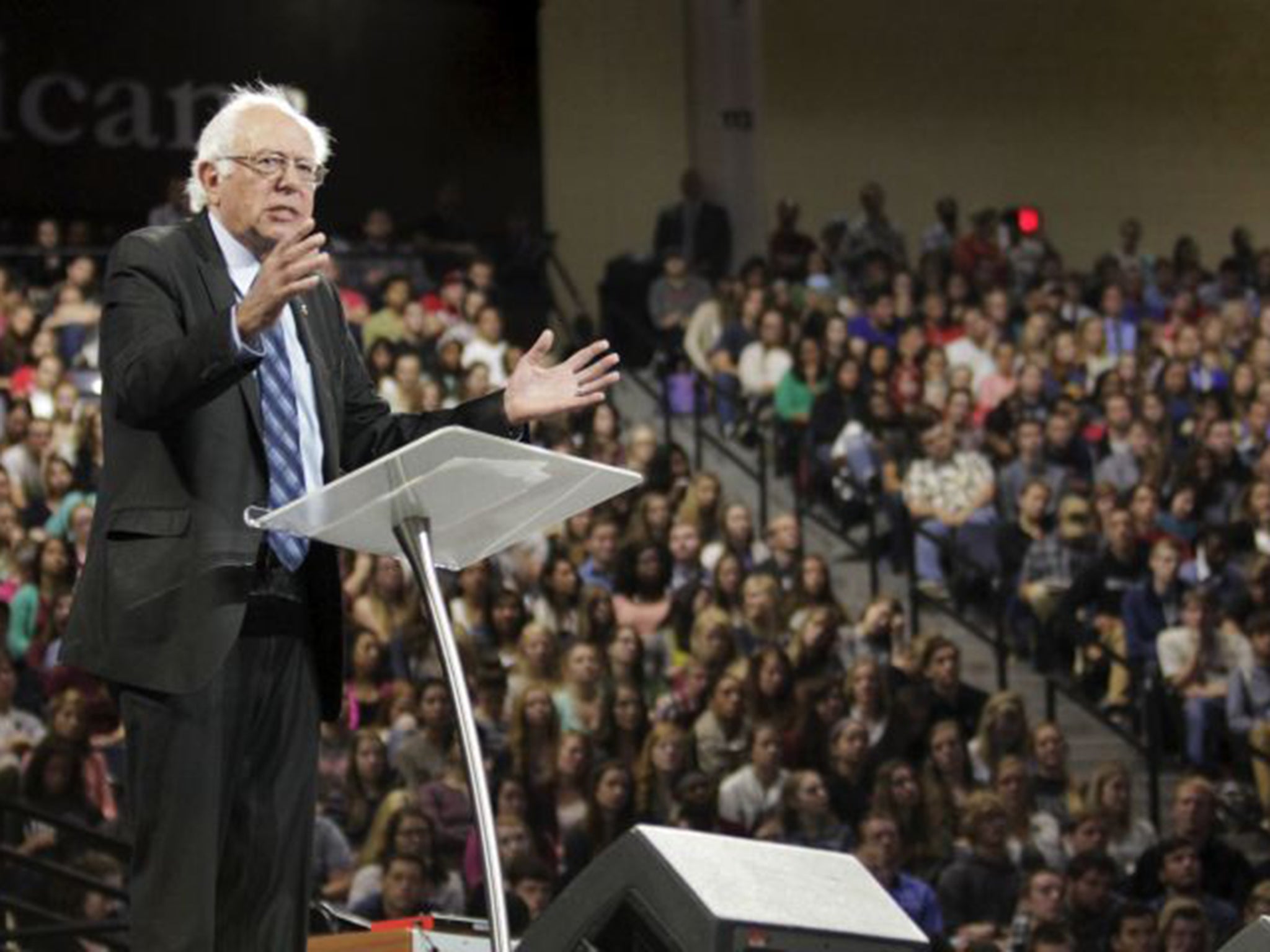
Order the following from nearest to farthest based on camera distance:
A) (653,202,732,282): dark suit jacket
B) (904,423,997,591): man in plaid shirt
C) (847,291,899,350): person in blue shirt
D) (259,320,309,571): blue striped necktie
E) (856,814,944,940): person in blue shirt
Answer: (259,320,309,571): blue striped necktie
(856,814,944,940): person in blue shirt
(904,423,997,591): man in plaid shirt
(847,291,899,350): person in blue shirt
(653,202,732,282): dark suit jacket

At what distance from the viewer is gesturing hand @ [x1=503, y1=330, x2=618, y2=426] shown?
3545mm

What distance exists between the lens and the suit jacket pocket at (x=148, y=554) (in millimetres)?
3328

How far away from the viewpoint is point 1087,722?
10.4 m

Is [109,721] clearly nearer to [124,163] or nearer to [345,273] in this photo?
[345,273]

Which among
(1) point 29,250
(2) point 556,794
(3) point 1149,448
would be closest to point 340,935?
(2) point 556,794

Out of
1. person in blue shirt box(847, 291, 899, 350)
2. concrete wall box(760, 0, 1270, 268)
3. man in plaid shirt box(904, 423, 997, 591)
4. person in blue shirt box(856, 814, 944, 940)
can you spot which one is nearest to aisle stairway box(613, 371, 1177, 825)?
man in plaid shirt box(904, 423, 997, 591)

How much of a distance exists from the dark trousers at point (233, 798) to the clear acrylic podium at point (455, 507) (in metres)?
0.22

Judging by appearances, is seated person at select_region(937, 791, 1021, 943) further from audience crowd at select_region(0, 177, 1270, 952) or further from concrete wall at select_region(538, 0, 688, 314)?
concrete wall at select_region(538, 0, 688, 314)

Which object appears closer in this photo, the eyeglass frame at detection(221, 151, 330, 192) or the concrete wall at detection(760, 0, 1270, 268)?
the eyeglass frame at detection(221, 151, 330, 192)

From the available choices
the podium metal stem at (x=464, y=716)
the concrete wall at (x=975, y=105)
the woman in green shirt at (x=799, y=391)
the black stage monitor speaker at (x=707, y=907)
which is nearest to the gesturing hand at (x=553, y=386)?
the podium metal stem at (x=464, y=716)

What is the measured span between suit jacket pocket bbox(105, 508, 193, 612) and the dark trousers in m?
0.14

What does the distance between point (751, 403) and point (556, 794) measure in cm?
443

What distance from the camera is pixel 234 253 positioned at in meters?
3.54

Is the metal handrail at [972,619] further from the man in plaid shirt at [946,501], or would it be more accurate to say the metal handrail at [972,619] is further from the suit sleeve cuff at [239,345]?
the suit sleeve cuff at [239,345]
